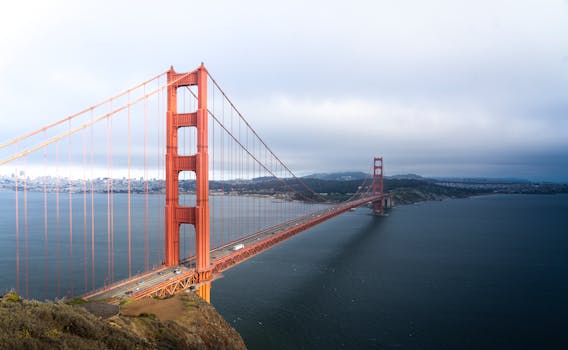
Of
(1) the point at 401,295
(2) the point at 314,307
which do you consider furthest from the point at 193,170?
(1) the point at 401,295

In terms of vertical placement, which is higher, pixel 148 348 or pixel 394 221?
pixel 148 348

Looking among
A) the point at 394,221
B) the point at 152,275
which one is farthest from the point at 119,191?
the point at 152,275

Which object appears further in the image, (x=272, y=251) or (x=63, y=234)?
(x=63, y=234)

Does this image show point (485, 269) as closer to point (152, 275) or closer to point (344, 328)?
point (344, 328)

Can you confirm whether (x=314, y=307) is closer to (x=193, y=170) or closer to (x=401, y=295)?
(x=401, y=295)

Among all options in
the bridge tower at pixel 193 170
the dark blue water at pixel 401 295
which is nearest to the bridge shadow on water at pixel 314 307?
the dark blue water at pixel 401 295

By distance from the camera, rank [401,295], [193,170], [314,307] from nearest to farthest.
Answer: [193,170] → [314,307] → [401,295]

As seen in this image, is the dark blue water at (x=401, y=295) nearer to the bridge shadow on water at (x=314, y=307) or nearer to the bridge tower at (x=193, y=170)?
the bridge shadow on water at (x=314, y=307)
